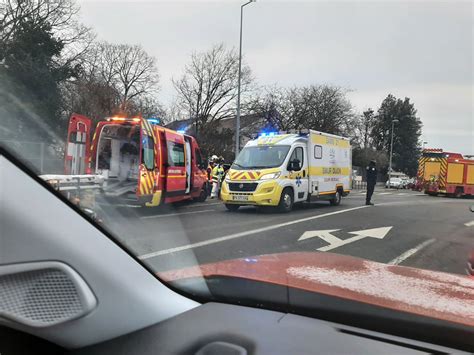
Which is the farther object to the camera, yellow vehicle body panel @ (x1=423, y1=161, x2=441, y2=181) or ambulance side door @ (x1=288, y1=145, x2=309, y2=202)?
yellow vehicle body panel @ (x1=423, y1=161, x2=441, y2=181)

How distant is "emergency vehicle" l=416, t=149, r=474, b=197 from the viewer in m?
30.7

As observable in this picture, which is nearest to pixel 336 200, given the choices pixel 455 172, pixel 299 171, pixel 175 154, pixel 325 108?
pixel 299 171

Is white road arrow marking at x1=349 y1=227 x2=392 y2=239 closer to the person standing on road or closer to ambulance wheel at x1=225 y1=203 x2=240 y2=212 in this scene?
ambulance wheel at x1=225 y1=203 x2=240 y2=212

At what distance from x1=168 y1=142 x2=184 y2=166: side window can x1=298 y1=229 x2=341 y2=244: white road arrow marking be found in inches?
198

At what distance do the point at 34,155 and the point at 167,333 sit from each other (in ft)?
2.66

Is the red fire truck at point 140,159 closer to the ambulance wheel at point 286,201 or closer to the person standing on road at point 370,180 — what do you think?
the ambulance wheel at point 286,201

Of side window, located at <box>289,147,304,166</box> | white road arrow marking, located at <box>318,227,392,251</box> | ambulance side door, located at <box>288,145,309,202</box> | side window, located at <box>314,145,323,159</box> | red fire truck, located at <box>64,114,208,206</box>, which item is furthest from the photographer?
side window, located at <box>314,145,323,159</box>

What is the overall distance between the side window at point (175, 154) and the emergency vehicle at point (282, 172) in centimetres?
148

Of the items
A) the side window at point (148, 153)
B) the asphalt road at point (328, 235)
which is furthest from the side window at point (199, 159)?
the side window at point (148, 153)

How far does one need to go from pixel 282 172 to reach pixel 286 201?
32.4 inches

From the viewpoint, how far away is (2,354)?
5.16 ft

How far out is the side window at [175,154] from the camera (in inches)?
477

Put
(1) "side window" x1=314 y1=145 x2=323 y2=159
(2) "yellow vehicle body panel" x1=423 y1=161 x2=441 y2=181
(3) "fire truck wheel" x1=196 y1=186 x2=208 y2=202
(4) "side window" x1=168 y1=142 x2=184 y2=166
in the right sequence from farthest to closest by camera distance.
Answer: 1. (2) "yellow vehicle body panel" x1=423 y1=161 x2=441 y2=181
2. (3) "fire truck wheel" x1=196 y1=186 x2=208 y2=202
3. (1) "side window" x1=314 y1=145 x2=323 y2=159
4. (4) "side window" x1=168 y1=142 x2=184 y2=166

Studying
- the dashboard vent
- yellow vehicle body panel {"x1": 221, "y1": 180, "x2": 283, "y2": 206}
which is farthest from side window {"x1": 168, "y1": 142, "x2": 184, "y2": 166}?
the dashboard vent
